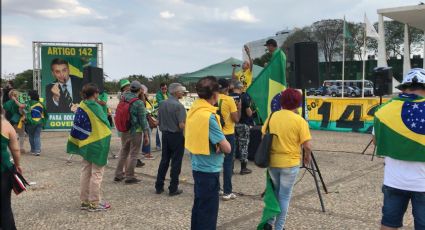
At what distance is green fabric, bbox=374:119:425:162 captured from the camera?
10.6 feet

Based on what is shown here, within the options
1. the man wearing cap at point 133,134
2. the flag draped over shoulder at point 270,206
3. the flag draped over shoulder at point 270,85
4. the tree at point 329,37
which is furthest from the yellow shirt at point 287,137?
the tree at point 329,37

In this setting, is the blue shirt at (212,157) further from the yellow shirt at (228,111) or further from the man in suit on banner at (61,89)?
the man in suit on banner at (61,89)

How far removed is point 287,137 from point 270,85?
9.67ft

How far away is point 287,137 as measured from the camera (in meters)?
Answer: 4.28

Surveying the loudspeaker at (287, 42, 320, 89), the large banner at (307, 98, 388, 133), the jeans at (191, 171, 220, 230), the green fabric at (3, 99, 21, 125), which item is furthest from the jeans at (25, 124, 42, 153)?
the large banner at (307, 98, 388, 133)

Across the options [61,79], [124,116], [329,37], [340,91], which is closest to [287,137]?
[124,116]

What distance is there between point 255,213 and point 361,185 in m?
2.52

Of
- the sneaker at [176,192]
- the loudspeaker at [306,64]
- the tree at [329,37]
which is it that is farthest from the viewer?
the tree at [329,37]

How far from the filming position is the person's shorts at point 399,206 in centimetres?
328

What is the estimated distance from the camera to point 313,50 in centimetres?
659

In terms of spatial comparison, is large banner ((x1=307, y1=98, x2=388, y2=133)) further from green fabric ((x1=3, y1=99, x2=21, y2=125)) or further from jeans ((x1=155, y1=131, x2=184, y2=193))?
green fabric ((x1=3, y1=99, x2=21, y2=125))

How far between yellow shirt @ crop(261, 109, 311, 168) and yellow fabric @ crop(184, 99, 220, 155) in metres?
0.77

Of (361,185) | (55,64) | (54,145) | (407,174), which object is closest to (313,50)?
(361,185)

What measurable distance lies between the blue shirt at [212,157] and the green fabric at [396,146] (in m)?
1.43
